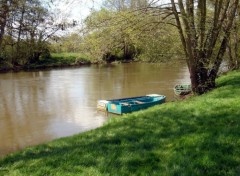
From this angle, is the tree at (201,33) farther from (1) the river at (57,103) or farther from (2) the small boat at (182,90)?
(2) the small boat at (182,90)

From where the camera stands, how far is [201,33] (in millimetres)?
13367

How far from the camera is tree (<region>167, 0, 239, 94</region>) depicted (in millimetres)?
13242

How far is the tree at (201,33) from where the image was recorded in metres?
13.2

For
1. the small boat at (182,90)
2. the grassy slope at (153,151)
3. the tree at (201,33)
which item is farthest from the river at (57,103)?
the grassy slope at (153,151)

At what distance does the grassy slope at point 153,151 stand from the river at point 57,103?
561cm

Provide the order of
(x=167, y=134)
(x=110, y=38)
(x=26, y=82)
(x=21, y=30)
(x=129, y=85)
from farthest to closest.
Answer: (x=26, y=82)
(x=129, y=85)
(x=110, y=38)
(x=167, y=134)
(x=21, y=30)

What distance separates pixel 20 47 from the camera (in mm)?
7594

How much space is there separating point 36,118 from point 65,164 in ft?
37.5

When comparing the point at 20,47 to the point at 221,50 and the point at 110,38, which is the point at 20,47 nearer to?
the point at 110,38

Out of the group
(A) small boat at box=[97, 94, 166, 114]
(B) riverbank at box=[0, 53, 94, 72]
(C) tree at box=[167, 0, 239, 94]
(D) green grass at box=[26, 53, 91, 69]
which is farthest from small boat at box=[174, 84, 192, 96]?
(D) green grass at box=[26, 53, 91, 69]

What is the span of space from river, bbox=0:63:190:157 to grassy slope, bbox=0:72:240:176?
5606 mm

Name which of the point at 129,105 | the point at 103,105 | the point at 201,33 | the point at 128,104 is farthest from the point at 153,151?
the point at 103,105

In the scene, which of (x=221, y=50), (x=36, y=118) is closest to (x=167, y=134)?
(x=221, y=50)

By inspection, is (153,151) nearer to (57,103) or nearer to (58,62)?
(57,103)
